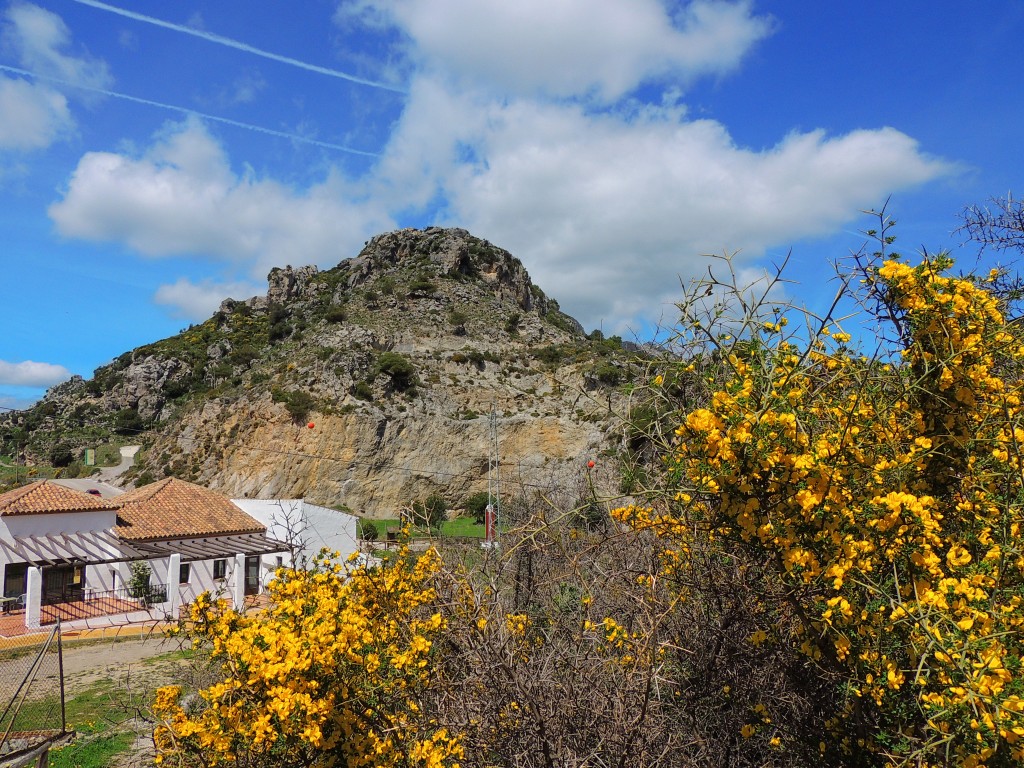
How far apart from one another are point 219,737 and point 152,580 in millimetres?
19584

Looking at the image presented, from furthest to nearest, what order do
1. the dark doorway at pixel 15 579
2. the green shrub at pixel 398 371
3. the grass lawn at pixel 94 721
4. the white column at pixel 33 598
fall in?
the green shrub at pixel 398 371, the dark doorway at pixel 15 579, the white column at pixel 33 598, the grass lawn at pixel 94 721

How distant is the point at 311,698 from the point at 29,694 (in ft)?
39.7

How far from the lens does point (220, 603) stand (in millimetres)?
4559

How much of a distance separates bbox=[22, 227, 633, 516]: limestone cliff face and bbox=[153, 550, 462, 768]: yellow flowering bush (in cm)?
2105

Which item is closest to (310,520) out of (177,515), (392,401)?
(177,515)

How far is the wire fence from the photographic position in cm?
816

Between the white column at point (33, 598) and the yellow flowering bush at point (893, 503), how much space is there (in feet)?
64.1

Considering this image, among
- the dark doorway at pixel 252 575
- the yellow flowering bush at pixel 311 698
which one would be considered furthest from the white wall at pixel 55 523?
the yellow flowering bush at pixel 311 698

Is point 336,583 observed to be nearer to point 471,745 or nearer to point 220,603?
point 220,603

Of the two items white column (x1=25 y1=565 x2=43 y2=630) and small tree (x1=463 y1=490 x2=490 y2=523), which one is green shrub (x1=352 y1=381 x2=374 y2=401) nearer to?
small tree (x1=463 y1=490 x2=490 y2=523)

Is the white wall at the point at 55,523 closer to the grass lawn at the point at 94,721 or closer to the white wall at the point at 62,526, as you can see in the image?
the white wall at the point at 62,526

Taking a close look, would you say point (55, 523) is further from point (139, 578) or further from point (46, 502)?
point (139, 578)

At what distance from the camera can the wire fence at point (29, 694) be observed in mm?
8156

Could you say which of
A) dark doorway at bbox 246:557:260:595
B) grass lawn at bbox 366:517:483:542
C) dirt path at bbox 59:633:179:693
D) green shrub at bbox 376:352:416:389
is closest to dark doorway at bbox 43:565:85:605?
dirt path at bbox 59:633:179:693
